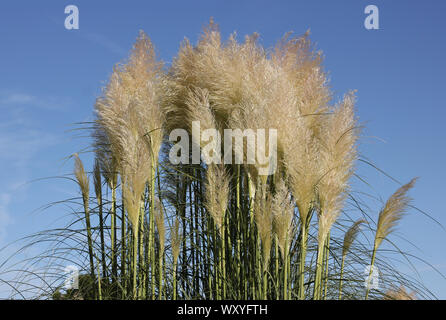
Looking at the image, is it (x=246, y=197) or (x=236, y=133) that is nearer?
(x=236, y=133)

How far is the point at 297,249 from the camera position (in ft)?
12.0

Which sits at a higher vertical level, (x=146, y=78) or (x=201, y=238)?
(x=146, y=78)

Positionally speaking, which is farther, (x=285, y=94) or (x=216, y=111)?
(x=216, y=111)

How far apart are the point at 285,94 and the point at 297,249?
1125mm

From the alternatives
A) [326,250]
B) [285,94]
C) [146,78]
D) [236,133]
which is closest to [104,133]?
[146,78]

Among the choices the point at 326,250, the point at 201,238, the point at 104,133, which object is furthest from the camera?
the point at 104,133

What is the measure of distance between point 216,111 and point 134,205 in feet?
3.55

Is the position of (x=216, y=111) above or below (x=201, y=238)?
above
